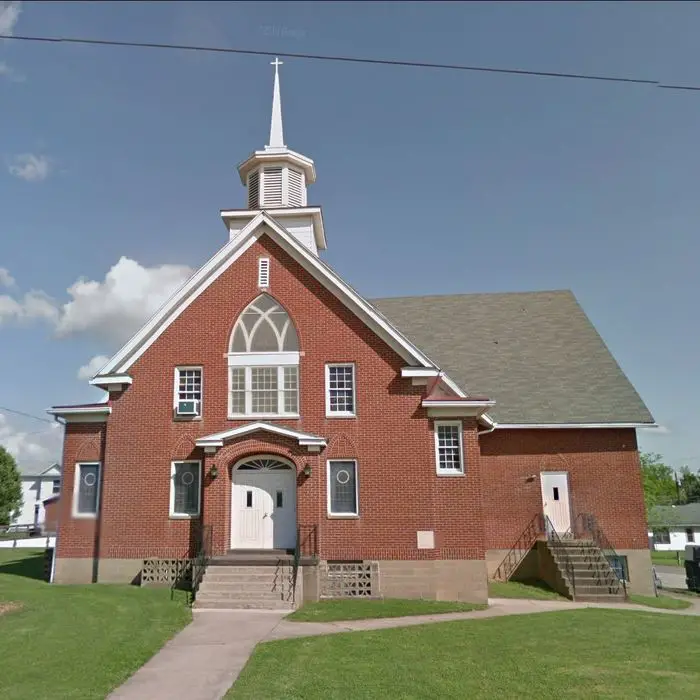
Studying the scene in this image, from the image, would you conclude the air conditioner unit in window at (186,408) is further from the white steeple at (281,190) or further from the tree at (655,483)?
the tree at (655,483)

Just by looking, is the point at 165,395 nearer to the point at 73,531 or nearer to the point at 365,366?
the point at 73,531

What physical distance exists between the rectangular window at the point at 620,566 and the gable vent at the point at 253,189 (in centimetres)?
1715

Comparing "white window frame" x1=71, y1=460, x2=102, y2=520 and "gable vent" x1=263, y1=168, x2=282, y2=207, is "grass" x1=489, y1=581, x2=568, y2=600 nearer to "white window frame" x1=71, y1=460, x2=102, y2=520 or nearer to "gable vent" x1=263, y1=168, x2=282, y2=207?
"white window frame" x1=71, y1=460, x2=102, y2=520

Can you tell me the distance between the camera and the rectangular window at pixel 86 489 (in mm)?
18688

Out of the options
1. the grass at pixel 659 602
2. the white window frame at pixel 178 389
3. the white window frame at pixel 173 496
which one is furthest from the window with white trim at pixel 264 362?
the grass at pixel 659 602

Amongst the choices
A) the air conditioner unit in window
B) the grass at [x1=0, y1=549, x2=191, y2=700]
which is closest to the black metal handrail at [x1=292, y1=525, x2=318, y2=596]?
the grass at [x1=0, y1=549, x2=191, y2=700]

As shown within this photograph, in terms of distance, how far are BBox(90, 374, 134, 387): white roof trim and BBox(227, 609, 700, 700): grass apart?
32.9ft

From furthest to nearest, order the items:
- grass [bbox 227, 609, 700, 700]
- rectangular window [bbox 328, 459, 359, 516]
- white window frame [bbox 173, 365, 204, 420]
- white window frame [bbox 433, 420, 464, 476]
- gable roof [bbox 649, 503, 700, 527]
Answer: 1. gable roof [bbox 649, 503, 700, 527]
2. white window frame [bbox 173, 365, 204, 420]
3. white window frame [bbox 433, 420, 464, 476]
4. rectangular window [bbox 328, 459, 359, 516]
5. grass [bbox 227, 609, 700, 700]

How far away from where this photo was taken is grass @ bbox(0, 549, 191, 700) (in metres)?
8.78

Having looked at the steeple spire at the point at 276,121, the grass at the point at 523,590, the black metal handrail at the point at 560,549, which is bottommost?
the grass at the point at 523,590

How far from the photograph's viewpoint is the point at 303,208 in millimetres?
21688

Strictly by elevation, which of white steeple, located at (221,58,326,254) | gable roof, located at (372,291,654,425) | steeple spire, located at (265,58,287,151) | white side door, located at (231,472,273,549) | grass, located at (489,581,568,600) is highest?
steeple spire, located at (265,58,287,151)

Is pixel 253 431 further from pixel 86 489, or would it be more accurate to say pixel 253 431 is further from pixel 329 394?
pixel 86 489

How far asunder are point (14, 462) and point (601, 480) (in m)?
51.6
